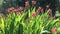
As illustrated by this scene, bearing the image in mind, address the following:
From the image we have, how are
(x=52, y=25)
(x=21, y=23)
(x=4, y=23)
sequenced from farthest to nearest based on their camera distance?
1. (x=52, y=25)
2. (x=4, y=23)
3. (x=21, y=23)

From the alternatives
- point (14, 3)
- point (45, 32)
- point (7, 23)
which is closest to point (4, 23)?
point (7, 23)

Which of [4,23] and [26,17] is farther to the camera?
[26,17]

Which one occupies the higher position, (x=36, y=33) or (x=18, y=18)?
(x=18, y=18)

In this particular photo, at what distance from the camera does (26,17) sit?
4.51 meters

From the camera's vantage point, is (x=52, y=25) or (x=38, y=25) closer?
(x=38, y=25)

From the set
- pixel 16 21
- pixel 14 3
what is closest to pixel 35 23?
pixel 16 21

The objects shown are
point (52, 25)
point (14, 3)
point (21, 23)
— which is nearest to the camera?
point (21, 23)

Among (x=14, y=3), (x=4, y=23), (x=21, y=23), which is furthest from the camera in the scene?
(x=14, y=3)

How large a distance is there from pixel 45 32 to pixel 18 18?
0.51m

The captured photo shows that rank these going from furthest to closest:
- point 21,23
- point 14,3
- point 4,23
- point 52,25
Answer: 1. point 14,3
2. point 52,25
3. point 4,23
4. point 21,23

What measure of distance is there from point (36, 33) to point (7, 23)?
1.66 ft

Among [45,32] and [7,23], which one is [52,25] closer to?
[45,32]

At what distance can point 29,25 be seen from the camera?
13.2 feet

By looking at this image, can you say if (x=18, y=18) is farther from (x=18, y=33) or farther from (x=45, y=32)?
(x=45, y=32)
